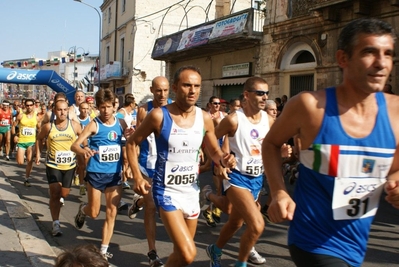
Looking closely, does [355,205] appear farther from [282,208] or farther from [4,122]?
[4,122]

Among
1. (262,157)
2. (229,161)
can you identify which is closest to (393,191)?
(262,157)

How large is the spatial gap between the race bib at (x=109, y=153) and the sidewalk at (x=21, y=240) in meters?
1.24

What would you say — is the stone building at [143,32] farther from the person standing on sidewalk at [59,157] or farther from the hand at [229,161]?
the hand at [229,161]

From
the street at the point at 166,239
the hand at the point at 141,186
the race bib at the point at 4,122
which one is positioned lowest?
the street at the point at 166,239

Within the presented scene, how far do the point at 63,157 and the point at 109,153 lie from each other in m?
1.20

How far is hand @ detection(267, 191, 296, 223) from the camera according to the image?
2389mm

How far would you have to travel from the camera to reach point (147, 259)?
5.37m

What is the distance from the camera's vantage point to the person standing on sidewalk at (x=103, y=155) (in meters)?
5.76

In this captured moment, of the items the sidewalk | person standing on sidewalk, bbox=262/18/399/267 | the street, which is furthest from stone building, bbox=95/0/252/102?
person standing on sidewalk, bbox=262/18/399/267

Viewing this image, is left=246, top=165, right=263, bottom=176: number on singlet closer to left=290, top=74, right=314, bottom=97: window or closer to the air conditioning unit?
left=290, top=74, right=314, bottom=97: window

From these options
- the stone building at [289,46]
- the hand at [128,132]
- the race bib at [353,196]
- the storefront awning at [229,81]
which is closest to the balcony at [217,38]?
the stone building at [289,46]

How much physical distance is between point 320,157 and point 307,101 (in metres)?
0.30

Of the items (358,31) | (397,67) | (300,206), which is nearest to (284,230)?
(300,206)

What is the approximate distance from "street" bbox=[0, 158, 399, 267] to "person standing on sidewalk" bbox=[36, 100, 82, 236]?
438 mm
